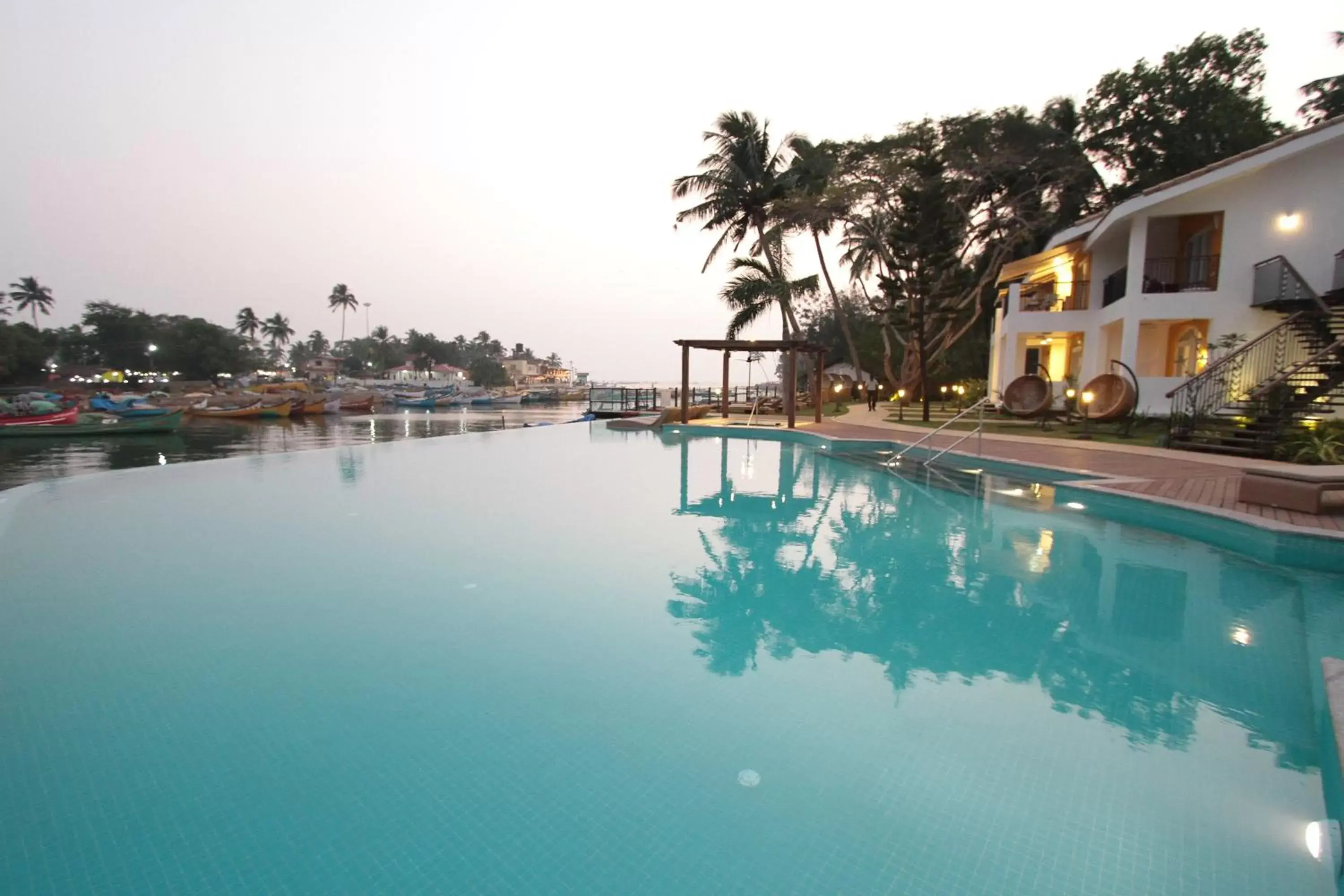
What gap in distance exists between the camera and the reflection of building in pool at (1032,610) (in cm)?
354

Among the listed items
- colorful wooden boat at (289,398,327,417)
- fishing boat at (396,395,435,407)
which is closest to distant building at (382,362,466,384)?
fishing boat at (396,395,435,407)

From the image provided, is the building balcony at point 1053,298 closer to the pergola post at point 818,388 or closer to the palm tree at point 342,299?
the pergola post at point 818,388

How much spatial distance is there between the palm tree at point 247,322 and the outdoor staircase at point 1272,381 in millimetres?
112277

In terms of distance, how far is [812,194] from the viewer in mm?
22016

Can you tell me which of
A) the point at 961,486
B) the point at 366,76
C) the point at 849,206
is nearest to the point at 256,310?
the point at 366,76

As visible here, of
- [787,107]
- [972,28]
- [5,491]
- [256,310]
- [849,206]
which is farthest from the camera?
[256,310]

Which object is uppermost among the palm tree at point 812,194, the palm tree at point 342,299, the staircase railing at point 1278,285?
the palm tree at point 342,299

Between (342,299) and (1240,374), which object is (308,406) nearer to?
(1240,374)

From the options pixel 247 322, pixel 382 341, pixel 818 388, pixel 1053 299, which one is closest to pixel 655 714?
pixel 818 388

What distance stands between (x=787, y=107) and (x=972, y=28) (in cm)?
1708

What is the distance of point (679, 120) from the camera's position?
141 ft

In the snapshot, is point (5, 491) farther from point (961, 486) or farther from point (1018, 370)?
point (1018, 370)

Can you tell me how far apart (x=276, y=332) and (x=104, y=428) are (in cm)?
8823

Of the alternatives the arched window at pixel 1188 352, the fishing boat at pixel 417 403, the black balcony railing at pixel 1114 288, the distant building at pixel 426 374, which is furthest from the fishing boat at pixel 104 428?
the distant building at pixel 426 374
